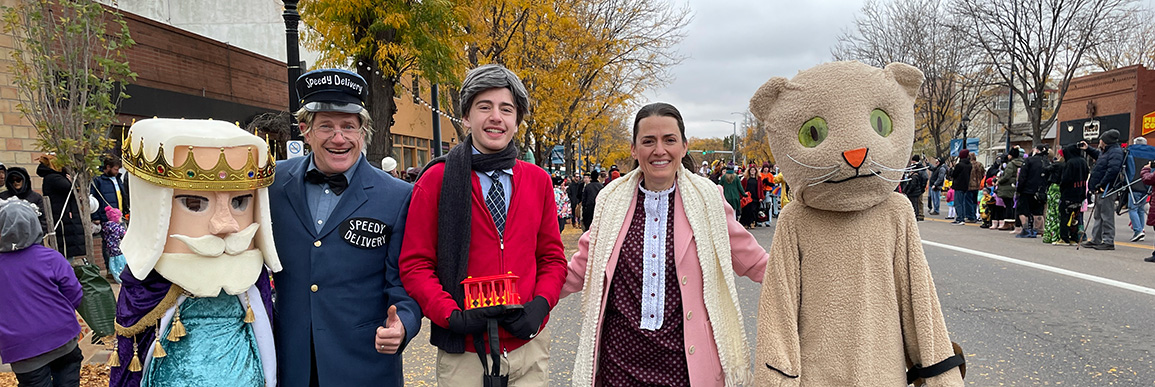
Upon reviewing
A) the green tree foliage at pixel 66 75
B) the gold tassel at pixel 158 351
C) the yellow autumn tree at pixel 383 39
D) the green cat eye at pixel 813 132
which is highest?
the yellow autumn tree at pixel 383 39

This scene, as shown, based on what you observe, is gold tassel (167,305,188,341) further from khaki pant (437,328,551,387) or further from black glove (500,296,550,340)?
black glove (500,296,550,340)

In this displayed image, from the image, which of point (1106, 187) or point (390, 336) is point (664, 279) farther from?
point (1106, 187)

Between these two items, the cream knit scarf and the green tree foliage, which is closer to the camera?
the cream knit scarf

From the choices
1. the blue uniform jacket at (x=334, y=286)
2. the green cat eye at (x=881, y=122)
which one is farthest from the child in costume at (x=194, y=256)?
the green cat eye at (x=881, y=122)

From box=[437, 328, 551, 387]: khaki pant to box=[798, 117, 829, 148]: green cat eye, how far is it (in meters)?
1.31

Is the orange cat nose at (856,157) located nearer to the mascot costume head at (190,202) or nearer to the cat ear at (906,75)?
the cat ear at (906,75)

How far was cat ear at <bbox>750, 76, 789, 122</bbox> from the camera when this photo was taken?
2158 mm

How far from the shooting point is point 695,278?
2.33 meters

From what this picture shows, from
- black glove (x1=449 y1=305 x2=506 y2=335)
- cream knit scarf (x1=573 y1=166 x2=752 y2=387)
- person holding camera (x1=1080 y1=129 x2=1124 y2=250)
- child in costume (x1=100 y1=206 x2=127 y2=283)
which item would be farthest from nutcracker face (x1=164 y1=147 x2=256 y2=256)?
person holding camera (x1=1080 y1=129 x2=1124 y2=250)

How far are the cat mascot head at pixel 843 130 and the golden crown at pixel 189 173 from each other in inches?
75.0

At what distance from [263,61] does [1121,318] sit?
54.0ft

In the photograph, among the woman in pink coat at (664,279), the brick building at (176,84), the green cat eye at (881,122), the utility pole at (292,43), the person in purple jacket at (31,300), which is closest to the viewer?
the green cat eye at (881,122)

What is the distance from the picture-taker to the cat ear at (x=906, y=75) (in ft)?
6.95

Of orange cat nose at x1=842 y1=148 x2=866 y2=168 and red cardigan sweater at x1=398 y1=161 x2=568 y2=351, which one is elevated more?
orange cat nose at x1=842 y1=148 x2=866 y2=168
